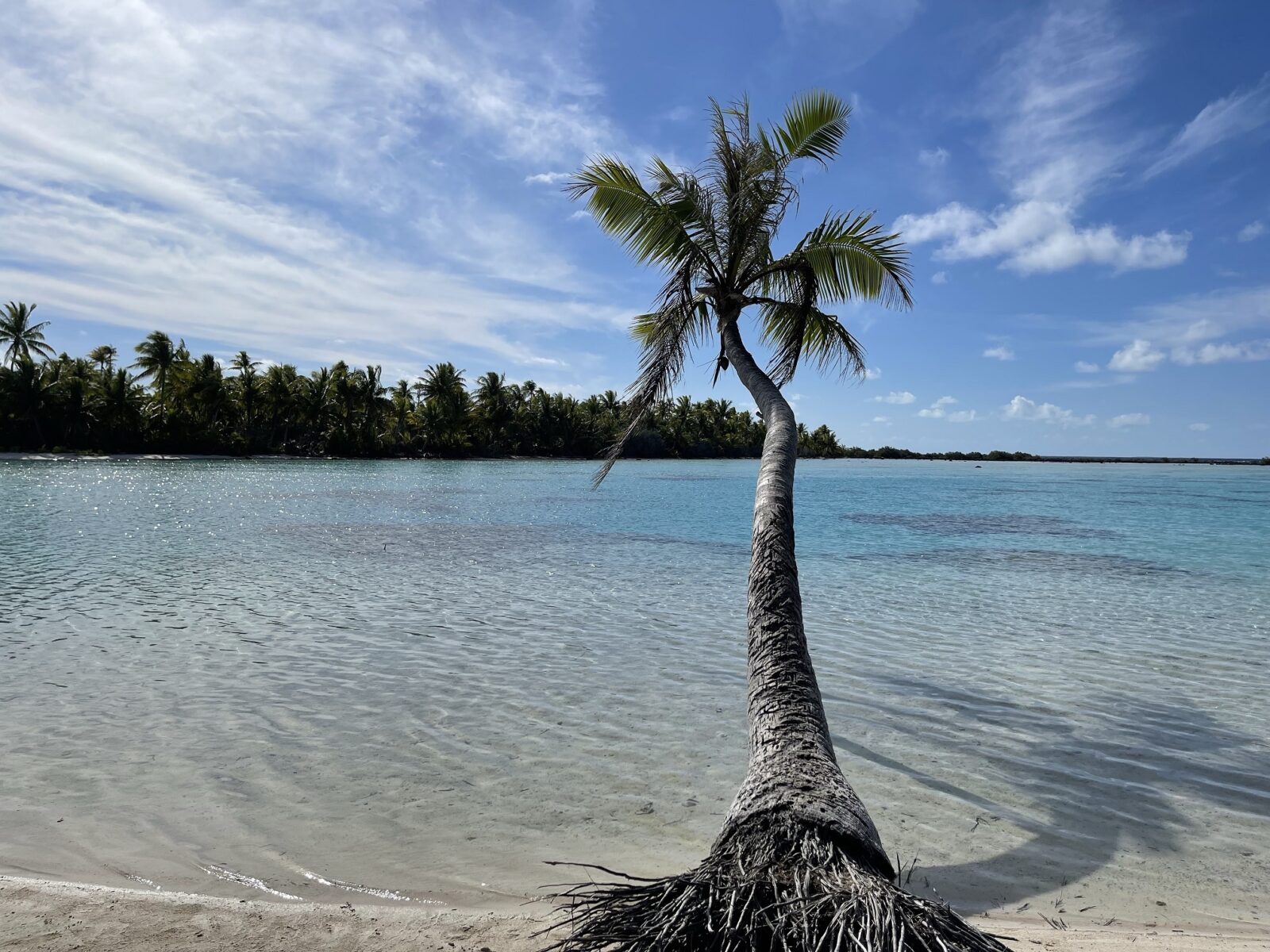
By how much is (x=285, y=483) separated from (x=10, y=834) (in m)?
40.7

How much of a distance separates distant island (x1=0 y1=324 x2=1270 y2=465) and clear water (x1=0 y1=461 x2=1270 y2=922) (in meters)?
37.7

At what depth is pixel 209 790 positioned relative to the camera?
5.03 m

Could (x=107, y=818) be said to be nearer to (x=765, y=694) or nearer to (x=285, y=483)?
(x=765, y=694)

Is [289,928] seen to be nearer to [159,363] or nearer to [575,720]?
[575,720]

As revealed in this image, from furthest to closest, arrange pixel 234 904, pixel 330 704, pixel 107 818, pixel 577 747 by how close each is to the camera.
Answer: pixel 330 704, pixel 577 747, pixel 107 818, pixel 234 904

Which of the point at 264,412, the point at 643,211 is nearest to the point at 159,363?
the point at 264,412

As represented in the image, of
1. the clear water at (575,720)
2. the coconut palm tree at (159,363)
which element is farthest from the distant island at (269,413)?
the clear water at (575,720)

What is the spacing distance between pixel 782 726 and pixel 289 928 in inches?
99.3

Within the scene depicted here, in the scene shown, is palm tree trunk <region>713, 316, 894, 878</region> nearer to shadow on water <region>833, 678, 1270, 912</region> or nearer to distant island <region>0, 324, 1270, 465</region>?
shadow on water <region>833, 678, 1270, 912</region>

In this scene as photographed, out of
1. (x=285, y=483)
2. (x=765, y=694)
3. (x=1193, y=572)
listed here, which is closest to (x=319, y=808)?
(x=765, y=694)

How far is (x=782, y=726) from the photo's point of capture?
3777mm

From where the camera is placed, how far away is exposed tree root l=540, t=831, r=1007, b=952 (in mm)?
2303

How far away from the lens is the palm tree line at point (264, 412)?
6384cm

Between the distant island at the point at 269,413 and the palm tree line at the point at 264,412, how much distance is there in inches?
4.4
